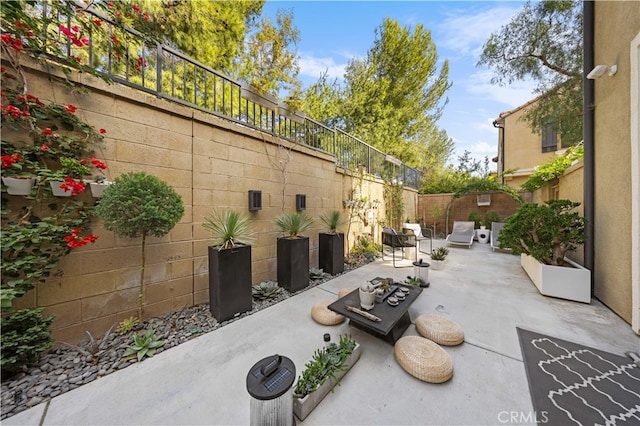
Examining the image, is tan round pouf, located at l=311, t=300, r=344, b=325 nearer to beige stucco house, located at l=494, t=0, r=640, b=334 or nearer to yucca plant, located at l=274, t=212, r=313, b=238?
yucca plant, located at l=274, t=212, r=313, b=238

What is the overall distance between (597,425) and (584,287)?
8.83 ft

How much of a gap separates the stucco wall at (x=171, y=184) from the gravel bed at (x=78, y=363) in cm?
17

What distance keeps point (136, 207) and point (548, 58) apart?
8610 mm

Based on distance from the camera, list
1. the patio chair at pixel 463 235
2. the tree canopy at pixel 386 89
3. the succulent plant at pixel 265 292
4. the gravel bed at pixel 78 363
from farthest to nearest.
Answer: the tree canopy at pixel 386 89
the patio chair at pixel 463 235
the succulent plant at pixel 265 292
the gravel bed at pixel 78 363

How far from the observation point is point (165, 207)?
2125 millimetres

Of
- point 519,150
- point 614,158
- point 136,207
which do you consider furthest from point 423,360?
point 519,150

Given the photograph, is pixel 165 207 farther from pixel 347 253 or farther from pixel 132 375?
pixel 347 253

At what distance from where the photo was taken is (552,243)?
3.38 metres

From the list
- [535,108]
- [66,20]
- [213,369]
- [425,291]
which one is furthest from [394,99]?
[213,369]

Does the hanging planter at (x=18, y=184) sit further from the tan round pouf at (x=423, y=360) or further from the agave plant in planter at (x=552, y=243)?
the agave plant in planter at (x=552, y=243)

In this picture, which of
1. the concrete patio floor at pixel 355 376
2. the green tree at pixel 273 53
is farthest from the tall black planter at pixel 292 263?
the green tree at pixel 273 53

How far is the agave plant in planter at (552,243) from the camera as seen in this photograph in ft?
10.2

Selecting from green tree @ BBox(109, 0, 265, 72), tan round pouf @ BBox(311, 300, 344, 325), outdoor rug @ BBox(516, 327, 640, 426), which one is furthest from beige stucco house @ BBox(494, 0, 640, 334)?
green tree @ BBox(109, 0, 265, 72)

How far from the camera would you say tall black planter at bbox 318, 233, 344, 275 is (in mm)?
4320
